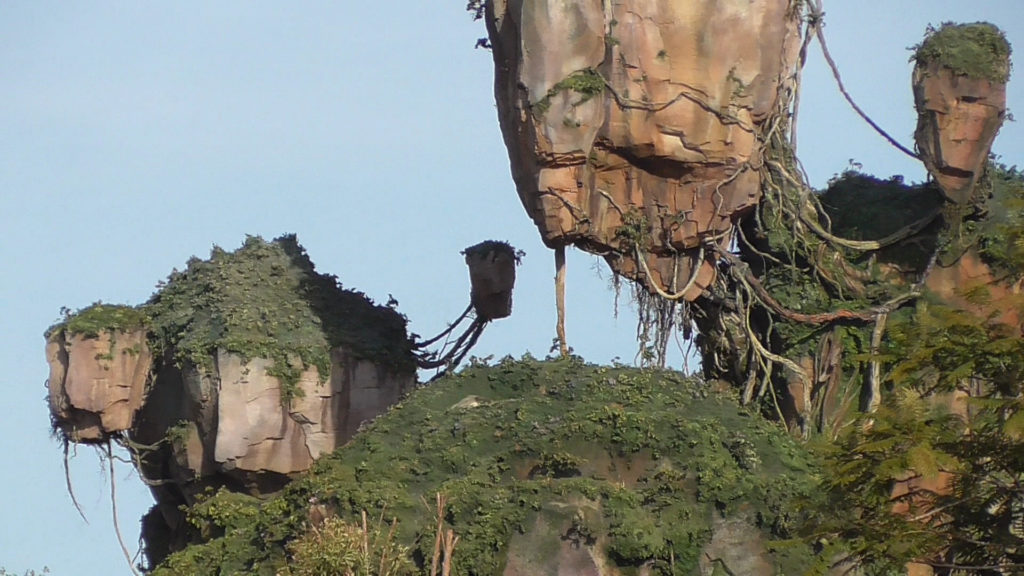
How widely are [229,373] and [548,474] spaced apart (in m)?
7.39

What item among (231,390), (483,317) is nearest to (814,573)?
(231,390)

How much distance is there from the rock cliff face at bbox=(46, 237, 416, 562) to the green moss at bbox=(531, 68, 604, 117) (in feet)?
16.8

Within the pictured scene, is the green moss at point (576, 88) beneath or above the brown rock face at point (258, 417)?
above

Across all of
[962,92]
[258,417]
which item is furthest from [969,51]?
[258,417]

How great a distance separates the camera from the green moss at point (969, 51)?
2733 centimetres

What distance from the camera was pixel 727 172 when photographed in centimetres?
2803

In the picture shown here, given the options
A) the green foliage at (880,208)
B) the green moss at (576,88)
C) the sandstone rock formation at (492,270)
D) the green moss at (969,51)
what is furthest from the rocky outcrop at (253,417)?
the green moss at (969,51)

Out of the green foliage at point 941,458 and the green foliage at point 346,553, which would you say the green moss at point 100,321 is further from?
the green foliage at point 941,458

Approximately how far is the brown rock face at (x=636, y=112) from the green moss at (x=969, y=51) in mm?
1948

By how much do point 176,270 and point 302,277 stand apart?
1.95 m

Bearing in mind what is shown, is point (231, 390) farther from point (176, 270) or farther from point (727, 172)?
point (727, 172)

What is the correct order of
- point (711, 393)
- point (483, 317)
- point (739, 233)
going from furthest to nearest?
point (483, 317)
point (739, 233)
point (711, 393)

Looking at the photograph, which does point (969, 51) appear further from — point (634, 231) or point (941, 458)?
point (941, 458)

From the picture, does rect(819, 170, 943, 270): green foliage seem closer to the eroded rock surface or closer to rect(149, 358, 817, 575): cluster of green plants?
rect(149, 358, 817, 575): cluster of green plants
